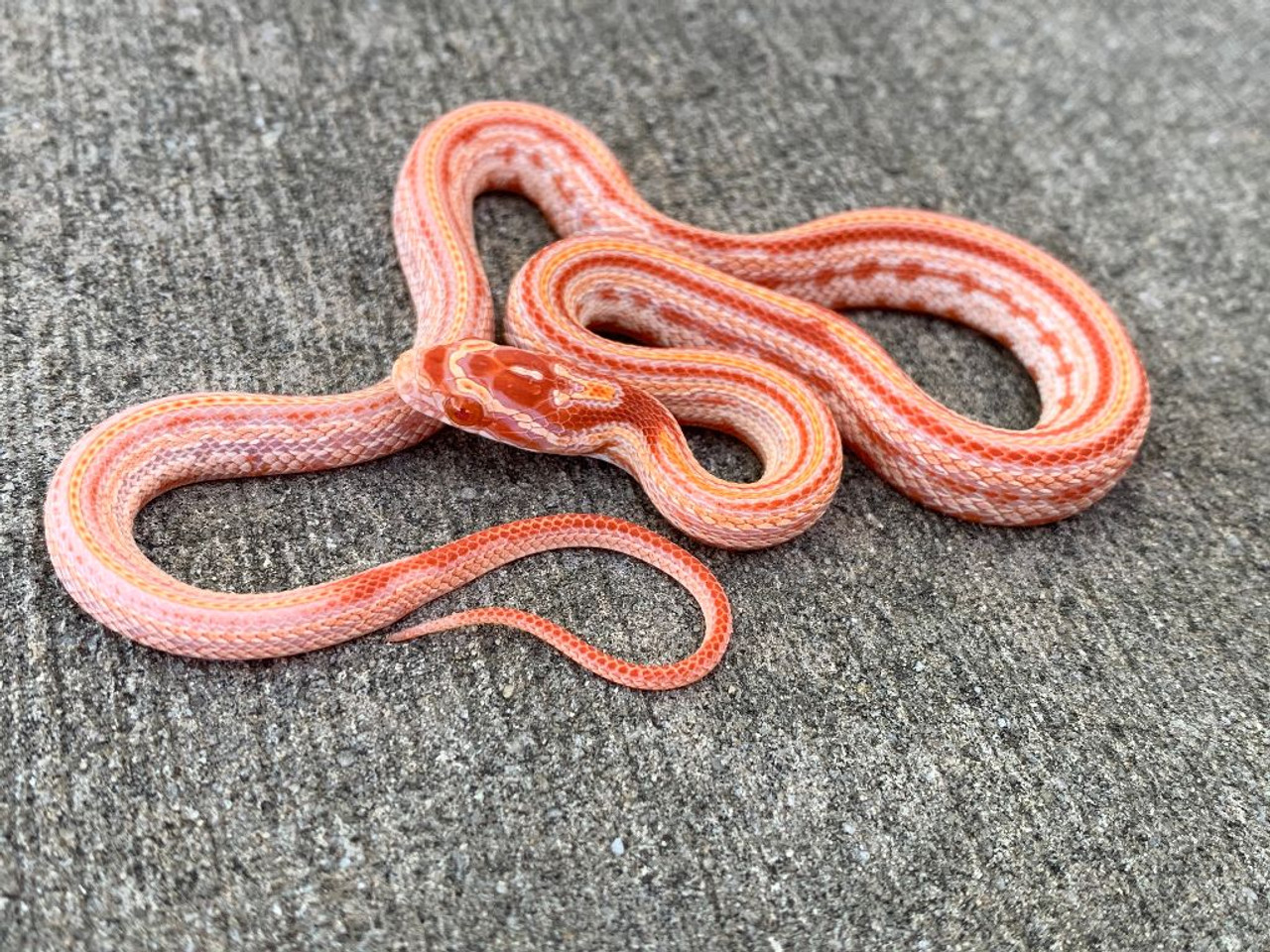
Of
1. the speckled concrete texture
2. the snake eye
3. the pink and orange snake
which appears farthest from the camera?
the snake eye

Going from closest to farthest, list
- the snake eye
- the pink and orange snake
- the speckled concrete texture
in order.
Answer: the speckled concrete texture
the pink and orange snake
the snake eye

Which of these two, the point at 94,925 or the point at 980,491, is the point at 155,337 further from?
the point at 980,491

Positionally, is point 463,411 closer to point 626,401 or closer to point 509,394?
point 509,394

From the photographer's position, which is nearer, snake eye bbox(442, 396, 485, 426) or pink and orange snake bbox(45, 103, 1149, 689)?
pink and orange snake bbox(45, 103, 1149, 689)

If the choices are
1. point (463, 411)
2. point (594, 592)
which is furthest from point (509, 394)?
point (594, 592)

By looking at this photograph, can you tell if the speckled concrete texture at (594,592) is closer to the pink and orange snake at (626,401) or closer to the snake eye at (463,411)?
the pink and orange snake at (626,401)

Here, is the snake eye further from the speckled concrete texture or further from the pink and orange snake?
the speckled concrete texture

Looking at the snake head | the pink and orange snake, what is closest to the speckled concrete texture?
the pink and orange snake
